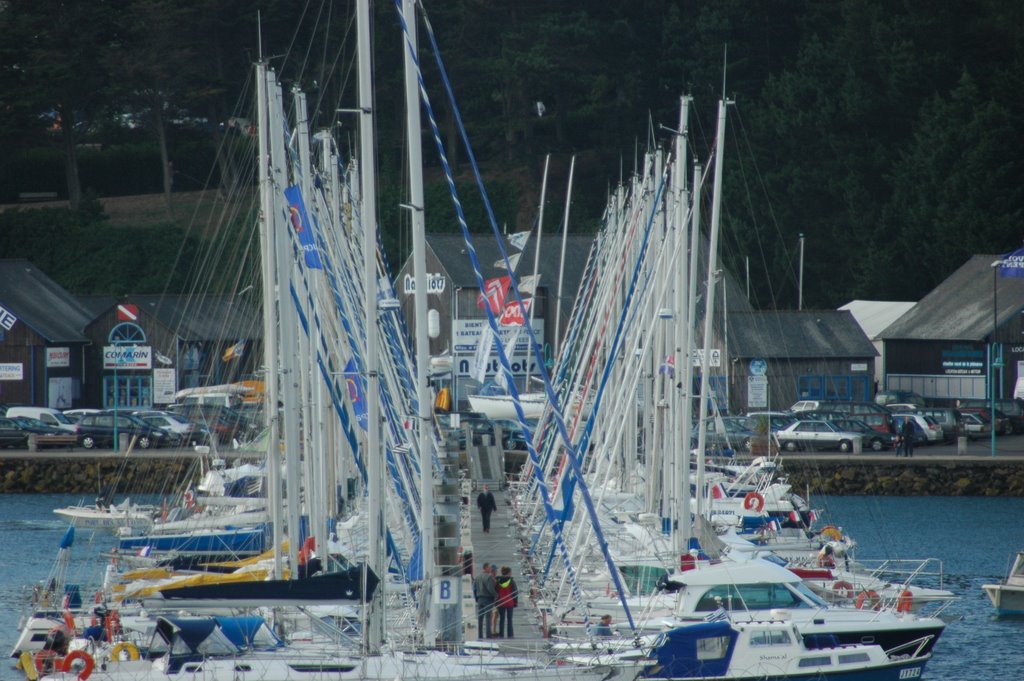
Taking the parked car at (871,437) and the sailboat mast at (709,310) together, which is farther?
the parked car at (871,437)

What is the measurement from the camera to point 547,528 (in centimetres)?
3173

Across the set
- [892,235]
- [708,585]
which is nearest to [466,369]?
[892,235]

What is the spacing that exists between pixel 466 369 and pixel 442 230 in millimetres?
26458

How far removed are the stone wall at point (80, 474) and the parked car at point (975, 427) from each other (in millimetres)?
31107

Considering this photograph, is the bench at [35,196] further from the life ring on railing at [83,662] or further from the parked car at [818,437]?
the life ring on railing at [83,662]

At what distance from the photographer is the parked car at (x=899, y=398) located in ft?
227

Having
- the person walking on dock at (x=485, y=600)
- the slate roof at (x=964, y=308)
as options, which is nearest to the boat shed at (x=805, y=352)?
the slate roof at (x=964, y=308)

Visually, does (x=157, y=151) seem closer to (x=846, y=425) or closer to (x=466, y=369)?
(x=466, y=369)

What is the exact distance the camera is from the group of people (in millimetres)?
24234

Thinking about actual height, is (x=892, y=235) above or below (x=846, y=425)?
above

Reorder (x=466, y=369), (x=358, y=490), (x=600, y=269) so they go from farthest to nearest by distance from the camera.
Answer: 1. (x=466, y=369)
2. (x=600, y=269)
3. (x=358, y=490)

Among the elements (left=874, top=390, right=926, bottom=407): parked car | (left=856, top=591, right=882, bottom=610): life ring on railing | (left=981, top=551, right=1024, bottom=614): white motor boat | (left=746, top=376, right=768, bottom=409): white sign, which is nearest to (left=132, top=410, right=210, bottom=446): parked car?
(left=746, top=376, right=768, bottom=409): white sign

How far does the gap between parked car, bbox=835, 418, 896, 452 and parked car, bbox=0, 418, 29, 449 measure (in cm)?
3142

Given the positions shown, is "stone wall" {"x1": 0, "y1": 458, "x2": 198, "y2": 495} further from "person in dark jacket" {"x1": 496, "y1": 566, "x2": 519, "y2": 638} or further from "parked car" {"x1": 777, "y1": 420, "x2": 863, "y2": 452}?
"person in dark jacket" {"x1": 496, "y1": 566, "x2": 519, "y2": 638}
